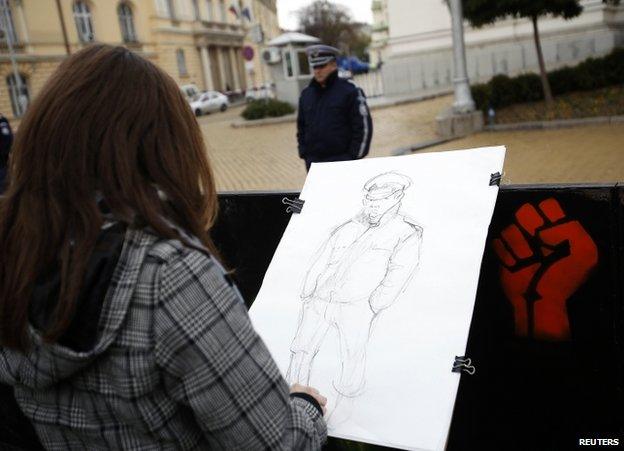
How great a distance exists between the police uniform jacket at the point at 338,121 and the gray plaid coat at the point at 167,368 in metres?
3.69

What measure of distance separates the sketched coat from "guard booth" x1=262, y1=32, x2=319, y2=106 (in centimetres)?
2096

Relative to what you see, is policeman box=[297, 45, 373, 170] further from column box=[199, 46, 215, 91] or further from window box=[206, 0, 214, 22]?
window box=[206, 0, 214, 22]

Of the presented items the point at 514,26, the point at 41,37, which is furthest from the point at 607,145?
the point at 41,37

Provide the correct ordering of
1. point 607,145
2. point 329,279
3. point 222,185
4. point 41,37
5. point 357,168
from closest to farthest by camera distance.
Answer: point 329,279, point 357,168, point 607,145, point 222,185, point 41,37

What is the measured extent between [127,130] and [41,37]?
37.2 m

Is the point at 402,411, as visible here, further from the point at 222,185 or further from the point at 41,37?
the point at 41,37

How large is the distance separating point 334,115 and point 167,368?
152 inches

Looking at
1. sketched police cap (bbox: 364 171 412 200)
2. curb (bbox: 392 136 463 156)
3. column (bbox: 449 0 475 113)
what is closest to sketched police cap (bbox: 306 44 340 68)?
sketched police cap (bbox: 364 171 412 200)

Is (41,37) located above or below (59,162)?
above

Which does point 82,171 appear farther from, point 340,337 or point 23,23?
point 23,23

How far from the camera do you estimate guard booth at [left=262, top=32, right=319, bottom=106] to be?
72.4 ft

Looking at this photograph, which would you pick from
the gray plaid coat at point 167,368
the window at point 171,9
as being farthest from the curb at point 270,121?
the window at point 171,9

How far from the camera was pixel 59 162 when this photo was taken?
990 millimetres

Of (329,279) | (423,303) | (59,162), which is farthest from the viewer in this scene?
(329,279)
